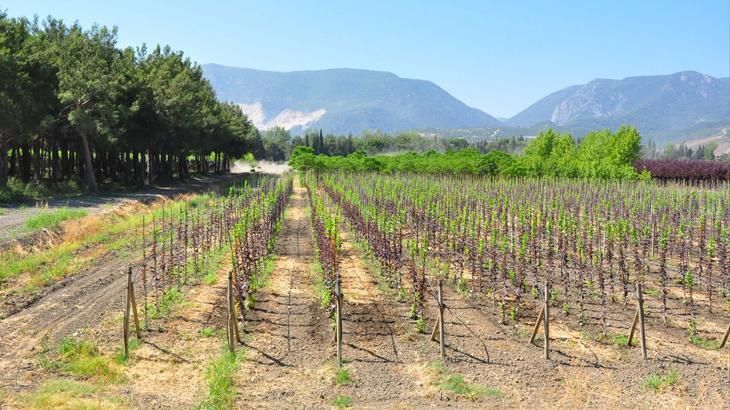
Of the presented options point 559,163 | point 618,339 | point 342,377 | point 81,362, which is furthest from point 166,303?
point 559,163

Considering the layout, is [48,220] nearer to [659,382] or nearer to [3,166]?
[3,166]

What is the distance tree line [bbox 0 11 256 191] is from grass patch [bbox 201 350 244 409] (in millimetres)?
22932

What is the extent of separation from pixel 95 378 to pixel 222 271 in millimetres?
6031

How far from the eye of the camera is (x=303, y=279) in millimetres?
12516

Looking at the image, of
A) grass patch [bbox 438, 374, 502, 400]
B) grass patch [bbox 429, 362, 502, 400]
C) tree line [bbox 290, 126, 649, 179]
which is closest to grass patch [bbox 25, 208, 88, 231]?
grass patch [bbox 429, 362, 502, 400]

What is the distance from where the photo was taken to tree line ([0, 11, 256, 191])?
89.9 ft

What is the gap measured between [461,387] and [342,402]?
1495 millimetres

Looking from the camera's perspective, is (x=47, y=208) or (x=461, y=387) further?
(x=47, y=208)

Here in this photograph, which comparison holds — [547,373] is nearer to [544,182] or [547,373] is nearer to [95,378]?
[95,378]

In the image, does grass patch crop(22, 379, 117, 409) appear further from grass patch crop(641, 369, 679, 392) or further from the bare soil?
the bare soil

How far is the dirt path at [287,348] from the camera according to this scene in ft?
23.2

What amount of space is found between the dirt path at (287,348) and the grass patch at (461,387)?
143cm

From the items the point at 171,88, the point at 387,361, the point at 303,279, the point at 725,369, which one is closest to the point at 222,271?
the point at 303,279

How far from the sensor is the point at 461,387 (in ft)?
23.5
